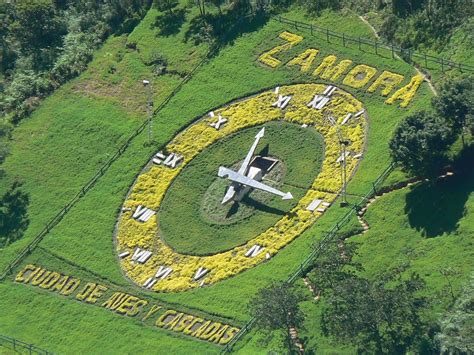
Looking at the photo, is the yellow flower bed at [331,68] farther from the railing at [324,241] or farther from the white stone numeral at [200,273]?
the white stone numeral at [200,273]

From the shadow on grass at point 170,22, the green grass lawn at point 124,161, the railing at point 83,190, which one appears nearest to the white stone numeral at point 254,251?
the green grass lawn at point 124,161

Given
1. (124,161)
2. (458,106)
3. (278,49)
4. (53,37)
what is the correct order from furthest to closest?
(53,37) → (278,49) → (124,161) → (458,106)

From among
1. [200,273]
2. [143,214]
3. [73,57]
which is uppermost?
[73,57]

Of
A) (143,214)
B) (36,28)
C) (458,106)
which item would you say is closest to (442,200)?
(458,106)

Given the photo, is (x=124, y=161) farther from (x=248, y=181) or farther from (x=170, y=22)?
(x=170, y=22)

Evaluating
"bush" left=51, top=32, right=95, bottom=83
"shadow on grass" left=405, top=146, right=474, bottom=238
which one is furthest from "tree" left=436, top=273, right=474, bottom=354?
"bush" left=51, top=32, right=95, bottom=83

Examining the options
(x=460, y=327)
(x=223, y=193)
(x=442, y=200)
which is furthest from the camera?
(x=223, y=193)
